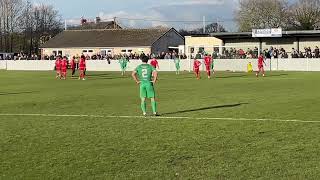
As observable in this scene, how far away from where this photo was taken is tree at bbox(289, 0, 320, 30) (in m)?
81.3

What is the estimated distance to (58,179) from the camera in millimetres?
8031

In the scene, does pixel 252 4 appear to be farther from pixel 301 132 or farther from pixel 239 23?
pixel 301 132

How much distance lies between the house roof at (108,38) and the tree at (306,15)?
769 inches

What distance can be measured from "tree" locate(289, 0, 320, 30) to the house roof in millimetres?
19538

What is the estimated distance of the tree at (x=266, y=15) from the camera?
84.9 meters

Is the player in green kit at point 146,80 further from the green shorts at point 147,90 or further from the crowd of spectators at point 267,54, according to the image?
the crowd of spectators at point 267,54

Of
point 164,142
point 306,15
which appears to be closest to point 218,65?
point 306,15

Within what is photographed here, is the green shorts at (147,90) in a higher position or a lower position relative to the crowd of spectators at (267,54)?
lower

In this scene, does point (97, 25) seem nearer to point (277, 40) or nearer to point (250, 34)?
point (250, 34)

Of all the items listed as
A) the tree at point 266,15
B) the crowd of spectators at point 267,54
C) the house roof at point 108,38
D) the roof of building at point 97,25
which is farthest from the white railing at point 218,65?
the roof of building at point 97,25

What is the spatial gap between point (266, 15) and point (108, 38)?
24066 millimetres

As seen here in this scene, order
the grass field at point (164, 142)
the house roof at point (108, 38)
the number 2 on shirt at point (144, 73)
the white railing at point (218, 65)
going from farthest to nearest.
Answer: the house roof at point (108, 38)
the white railing at point (218, 65)
the number 2 on shirt at point (144, 73)
the grass field at point (164, 142)

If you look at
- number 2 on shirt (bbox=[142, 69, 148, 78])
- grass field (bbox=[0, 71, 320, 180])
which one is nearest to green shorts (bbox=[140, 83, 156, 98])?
number 2 on shirt (bbox=[142, 69, 148, 78])

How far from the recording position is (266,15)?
85250 mm
